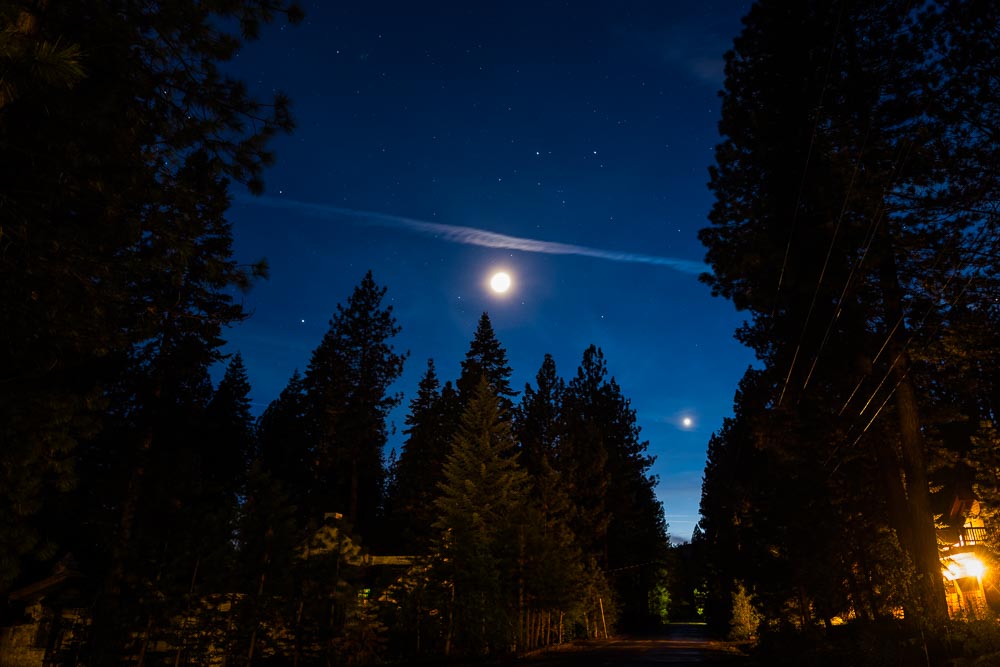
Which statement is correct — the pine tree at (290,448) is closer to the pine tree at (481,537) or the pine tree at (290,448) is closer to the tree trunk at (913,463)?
the pine tree at (481,537)

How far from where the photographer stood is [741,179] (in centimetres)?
1695

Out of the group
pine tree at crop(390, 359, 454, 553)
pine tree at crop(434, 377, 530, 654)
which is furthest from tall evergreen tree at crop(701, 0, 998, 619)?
pine tree at crop(390, 359, 454, 553)

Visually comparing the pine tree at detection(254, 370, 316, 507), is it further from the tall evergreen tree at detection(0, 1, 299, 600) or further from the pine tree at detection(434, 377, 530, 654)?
the tall evergreen tree at detection(0, 1, 299, 600)

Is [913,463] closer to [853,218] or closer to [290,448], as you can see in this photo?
[853,218]

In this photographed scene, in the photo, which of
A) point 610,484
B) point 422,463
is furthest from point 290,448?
point 610,484

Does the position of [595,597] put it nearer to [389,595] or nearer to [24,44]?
[389,595]

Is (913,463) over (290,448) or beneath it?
beneath

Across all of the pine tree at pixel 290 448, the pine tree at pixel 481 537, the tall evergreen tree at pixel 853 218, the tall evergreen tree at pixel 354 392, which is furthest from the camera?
the pine tree at pixel 290 448

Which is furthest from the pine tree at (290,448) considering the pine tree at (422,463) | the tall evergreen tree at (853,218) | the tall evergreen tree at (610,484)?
the tall evergreen tree at (853,218)

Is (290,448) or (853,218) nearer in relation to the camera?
(853,218)

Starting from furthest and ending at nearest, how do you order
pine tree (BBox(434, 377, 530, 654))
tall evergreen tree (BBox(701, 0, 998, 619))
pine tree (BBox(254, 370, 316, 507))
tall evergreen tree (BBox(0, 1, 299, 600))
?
1. pine tree (BBox(254, 370, 316, 507))
2. pine tree (BBox(434, 377, 530, 654))
3. tall evergreen tree (BBox(701, 0, 998, 619))
4. tall evergreen tree (BBox(0, 1, 299, 600))

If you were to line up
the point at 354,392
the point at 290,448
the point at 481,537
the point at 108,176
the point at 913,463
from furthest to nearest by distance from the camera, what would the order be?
the point at 290,448, the point at 354,392, the point at 481,537, the point at 913,463, the point at 108,176

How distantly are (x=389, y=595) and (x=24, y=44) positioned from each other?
23.2m

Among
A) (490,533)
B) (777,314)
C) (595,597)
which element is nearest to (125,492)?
→ (490,533)
